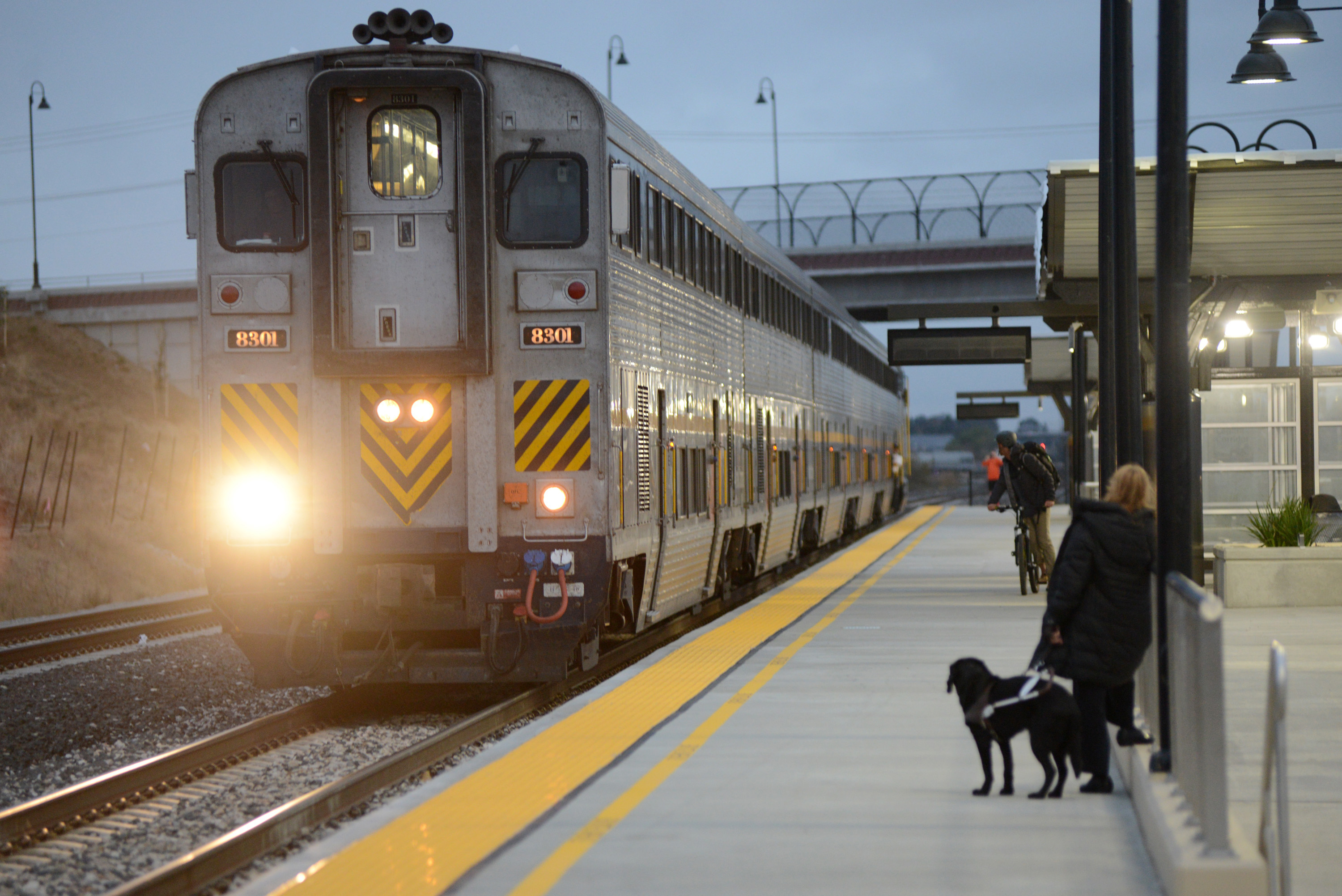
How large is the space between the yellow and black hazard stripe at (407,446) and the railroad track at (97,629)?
15.7 ft

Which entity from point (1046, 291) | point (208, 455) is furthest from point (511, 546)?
point (1046, 291)

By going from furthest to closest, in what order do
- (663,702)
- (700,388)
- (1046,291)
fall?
(1046,291) < (700,388) < (663,702)

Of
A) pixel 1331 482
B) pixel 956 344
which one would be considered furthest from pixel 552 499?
pixel 956 344

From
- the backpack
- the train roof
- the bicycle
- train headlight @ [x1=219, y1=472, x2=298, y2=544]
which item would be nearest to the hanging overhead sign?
the train roof

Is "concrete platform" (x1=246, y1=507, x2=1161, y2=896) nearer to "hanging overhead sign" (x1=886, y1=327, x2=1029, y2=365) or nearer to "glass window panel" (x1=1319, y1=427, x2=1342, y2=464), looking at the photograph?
"glass window panel" (x1=1319, y1=427, x2=1342, y2=464)

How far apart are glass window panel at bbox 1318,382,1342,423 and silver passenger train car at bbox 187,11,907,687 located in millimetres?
9705

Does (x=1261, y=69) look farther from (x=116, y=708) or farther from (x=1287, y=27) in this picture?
(x=116, y=708)

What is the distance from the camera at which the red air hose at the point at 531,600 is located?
10.1m

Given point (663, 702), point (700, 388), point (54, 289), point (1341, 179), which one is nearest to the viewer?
point (663, 702)

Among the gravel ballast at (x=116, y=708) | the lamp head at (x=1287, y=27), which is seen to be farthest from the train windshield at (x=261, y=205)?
the lamp head at (x=1287, y=27)

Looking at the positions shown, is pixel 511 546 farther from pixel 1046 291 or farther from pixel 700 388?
pixel 1046 291

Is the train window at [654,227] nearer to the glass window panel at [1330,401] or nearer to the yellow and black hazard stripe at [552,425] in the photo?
the yellow and black hazard stripe at [552,425]

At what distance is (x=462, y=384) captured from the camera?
10258mm

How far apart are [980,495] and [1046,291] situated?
50.8m
